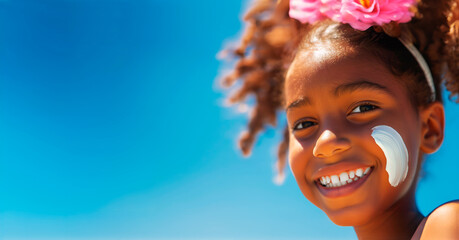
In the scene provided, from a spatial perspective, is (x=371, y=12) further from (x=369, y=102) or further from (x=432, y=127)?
(x=432, y=127)

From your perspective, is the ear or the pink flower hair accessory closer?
the pink flower hair accessory

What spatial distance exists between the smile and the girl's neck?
21cm

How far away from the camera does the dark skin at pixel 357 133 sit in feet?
6.66

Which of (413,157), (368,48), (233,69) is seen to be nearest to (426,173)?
(413,157)

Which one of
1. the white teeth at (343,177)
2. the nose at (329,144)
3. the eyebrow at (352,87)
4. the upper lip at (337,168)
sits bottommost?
the white teeth at (343,177)

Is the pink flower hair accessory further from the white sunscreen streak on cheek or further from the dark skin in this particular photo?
the white sunscreen streak on cheek

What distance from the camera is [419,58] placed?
2289 millimetres

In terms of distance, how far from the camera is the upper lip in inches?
79.6

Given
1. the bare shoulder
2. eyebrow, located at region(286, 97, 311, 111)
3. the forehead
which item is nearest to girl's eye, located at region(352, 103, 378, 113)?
the forehead

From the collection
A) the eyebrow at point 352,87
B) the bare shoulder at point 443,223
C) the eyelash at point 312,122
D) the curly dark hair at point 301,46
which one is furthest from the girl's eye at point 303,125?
the bare shoulder at point 443,223

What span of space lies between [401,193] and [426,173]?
0.42 metres

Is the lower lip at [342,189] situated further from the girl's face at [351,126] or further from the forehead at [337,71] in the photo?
the forehead at [337,71]

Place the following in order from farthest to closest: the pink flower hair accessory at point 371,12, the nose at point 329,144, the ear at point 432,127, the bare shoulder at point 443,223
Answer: the ear at point 432,127, the pink flower hair accessory at point 371,12, the nose at point 329,144, the bare shoulder at point 443,223

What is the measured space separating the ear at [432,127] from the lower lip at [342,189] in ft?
1.18
